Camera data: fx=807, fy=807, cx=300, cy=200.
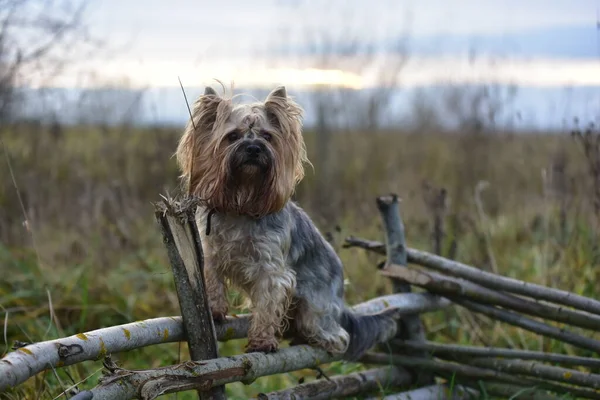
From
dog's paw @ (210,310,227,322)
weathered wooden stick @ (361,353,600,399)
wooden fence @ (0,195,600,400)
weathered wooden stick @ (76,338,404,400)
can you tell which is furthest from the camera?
weathered wooden stick @ (361,353,600,399)

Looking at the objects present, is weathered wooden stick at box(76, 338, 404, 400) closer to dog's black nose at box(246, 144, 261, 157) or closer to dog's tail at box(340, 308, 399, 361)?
dog's tail at box(340, 308, 399, 361)

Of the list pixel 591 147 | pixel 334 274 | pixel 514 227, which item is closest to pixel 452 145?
pixel 514 227

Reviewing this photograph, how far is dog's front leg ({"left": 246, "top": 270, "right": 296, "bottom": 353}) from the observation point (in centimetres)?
383

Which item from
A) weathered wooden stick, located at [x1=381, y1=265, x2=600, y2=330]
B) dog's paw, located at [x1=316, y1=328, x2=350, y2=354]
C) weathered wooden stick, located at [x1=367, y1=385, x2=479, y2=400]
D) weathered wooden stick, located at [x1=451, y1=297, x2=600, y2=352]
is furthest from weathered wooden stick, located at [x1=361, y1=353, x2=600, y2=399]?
dog's paw, located at [x1=316, y1=328, x2=350, y2=354]

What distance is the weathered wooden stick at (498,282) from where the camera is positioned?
484 centimetres

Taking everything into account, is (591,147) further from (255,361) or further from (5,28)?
(5,28)

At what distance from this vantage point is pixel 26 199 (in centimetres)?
775

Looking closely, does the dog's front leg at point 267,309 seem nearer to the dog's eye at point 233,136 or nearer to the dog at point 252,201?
the dog at point 252,201

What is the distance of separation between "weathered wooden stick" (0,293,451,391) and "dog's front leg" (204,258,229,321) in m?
0.06

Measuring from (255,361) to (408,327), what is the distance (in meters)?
1.65

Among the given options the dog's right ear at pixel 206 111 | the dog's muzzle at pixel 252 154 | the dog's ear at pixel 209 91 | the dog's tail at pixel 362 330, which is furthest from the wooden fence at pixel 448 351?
the dog's ear at pixel 209 91

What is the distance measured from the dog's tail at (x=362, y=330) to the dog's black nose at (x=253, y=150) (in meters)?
1.20

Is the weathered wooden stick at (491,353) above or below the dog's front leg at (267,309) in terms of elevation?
below

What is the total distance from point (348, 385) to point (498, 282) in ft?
3.84
